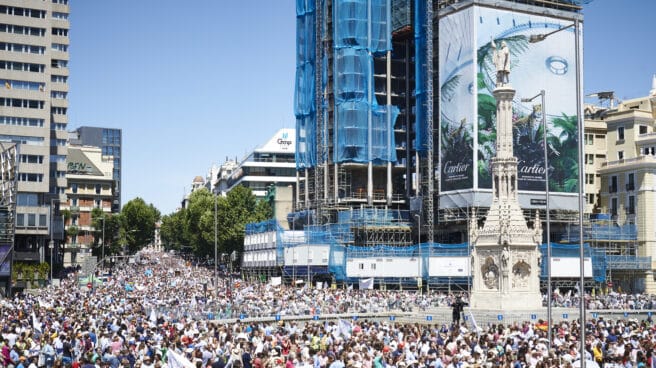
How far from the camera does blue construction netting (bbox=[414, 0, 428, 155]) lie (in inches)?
3780

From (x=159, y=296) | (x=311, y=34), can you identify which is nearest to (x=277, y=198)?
(x=311, y=34)

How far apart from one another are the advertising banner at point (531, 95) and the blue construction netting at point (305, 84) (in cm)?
2433

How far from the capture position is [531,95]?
86.6 metres

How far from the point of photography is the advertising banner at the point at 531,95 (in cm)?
8556

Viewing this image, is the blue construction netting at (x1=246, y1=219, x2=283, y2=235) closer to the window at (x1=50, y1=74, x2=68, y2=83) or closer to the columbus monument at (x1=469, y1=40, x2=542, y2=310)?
the window at (x1=50, y1=74, x2=68, y2=83)

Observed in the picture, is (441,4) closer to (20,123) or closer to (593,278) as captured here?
(593,278)

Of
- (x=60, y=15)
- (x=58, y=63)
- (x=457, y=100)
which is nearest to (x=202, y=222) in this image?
(x=58, y=63)

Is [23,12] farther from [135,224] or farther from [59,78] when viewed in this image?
[135,224]

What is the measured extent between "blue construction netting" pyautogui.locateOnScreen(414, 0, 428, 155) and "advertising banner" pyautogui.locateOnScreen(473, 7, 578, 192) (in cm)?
1092

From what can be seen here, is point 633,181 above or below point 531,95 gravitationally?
below

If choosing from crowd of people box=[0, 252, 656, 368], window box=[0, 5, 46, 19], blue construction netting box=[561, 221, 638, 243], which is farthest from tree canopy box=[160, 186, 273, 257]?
crowd of people box=[0, 252, 656, 368]

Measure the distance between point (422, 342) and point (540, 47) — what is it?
205 feet

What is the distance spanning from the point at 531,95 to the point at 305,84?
29810 mm

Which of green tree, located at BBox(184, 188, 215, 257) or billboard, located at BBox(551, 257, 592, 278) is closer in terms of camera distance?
billboard, located at BBox(551, 257, 592, 278)
